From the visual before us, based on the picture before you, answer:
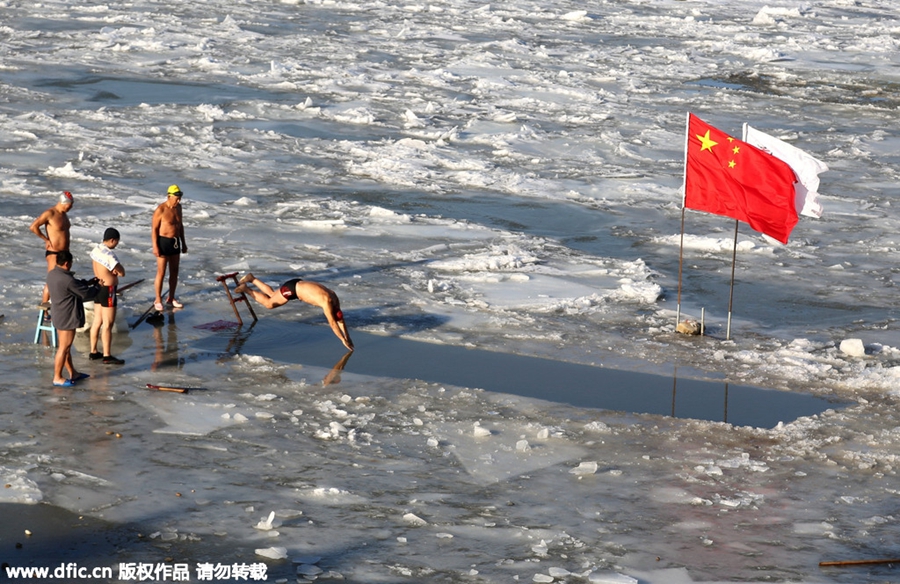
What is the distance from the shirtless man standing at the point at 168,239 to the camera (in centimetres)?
1312

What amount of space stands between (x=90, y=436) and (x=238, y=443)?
124 centimetres

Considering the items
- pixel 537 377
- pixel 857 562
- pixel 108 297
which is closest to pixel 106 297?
pixel 108 297

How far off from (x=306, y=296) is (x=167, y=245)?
179cm

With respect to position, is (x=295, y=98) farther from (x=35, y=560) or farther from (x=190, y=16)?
(x=35, y=560)

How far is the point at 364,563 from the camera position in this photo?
7.82m

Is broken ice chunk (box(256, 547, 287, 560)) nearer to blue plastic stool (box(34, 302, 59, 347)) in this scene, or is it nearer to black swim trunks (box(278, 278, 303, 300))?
blue plastic stool (box(34, 302, 59, 347))

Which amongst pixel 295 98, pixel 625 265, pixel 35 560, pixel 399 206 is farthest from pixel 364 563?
pixel 295 98

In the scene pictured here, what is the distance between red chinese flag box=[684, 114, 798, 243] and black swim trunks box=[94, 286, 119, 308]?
6.78m

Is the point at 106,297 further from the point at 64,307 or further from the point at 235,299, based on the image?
the point at 235,299

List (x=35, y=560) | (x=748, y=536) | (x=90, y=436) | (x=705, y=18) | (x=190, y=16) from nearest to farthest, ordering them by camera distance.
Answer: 1. (x=35, y=560)
2. (x=748, y=536)
3. (x=90, y=436)
4. (x=190, y=16)
5. (x=705, y=18)

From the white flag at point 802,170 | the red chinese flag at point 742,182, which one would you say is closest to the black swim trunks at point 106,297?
the red chinese flag at point 742,182

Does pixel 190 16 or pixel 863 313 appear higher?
pixel 190 16

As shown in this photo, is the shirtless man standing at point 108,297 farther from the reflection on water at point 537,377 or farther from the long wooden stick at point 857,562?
the long wooden stick at point 857,562

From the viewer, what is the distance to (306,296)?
12836mm
